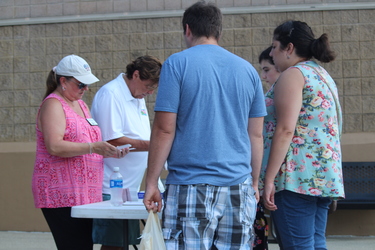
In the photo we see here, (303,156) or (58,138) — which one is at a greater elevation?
(58,138)

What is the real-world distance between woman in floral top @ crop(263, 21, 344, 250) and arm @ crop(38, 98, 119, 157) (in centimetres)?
109

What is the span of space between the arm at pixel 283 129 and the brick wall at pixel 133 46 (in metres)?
3.99

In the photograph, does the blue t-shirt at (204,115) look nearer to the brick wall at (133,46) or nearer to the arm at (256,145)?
the arm at (256,145)

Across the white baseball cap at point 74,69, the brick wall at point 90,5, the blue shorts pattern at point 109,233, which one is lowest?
the blue shorts pattern at point 109,233

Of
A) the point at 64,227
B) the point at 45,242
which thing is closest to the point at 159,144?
the point at 64,227

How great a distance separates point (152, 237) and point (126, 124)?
1555 millimetres

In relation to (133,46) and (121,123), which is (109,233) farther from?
(133,46)

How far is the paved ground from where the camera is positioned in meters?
5.98

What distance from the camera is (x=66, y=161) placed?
3350mm

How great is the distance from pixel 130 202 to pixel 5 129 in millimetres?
4331

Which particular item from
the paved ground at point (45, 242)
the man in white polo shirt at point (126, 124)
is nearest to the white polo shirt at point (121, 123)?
the man in white polo shirt at point (126, 124)

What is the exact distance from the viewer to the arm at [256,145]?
2.66 m

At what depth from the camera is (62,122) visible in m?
3.34

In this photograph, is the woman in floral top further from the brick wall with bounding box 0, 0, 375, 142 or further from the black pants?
the brick wall with bounding box 0, 0, 375, 142
